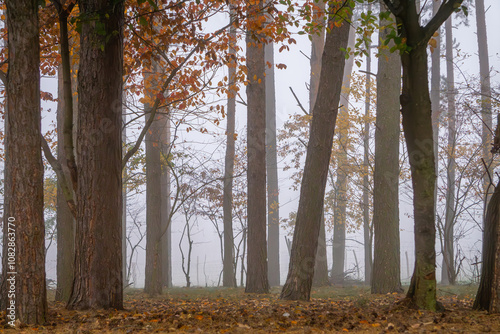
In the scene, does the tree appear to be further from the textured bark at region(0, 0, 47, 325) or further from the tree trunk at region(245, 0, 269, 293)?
the tree trunk at region(245, 0, 269, 293)

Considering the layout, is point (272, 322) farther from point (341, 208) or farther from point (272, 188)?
point (341, 208)

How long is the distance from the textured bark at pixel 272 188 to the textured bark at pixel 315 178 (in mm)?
11046

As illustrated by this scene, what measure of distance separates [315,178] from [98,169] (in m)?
3.36

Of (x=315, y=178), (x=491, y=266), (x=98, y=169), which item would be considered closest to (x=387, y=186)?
(x=315, y=178)

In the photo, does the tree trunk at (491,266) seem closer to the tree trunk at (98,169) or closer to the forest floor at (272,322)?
the forest floor at (272,322)

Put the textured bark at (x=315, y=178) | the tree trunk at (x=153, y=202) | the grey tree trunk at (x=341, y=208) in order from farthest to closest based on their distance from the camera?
1. the grey tree trunk at (x=341, y=208)
2. the tree trunk at (x=153, y=202)
3. the textured bark at (x=315, y=178)

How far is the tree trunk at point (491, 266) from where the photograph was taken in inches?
191

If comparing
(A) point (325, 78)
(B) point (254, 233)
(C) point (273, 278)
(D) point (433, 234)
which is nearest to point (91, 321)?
(D) point (433, 234)

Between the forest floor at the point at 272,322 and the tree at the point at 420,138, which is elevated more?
the tree at the point at 420,138

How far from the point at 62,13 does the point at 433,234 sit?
496cm

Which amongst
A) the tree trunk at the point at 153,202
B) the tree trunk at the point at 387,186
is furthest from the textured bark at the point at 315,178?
the tree trunk at the point at 153,202

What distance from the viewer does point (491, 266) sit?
198 inches

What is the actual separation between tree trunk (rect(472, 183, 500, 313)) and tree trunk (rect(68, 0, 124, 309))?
4.22 m

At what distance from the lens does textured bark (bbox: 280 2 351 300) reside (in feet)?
22.4
